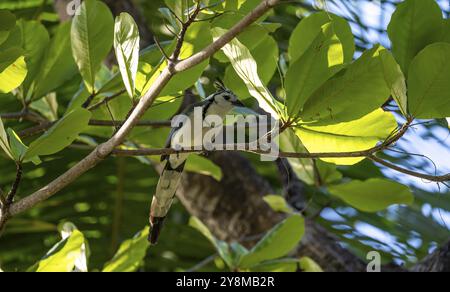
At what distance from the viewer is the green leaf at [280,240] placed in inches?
67.5

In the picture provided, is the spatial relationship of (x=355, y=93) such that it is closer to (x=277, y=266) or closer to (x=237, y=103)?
(x=237, y=103)

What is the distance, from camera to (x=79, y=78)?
1.87m

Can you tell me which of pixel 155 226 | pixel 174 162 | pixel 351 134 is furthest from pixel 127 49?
pixel 155 226

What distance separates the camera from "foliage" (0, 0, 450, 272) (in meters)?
1.14

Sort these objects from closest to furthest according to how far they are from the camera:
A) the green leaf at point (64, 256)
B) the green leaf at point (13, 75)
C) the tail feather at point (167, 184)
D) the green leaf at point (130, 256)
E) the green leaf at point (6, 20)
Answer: the green leaf at point (6, 20) → the green leaf at point (13, 75) → the green leaf at point (64, 256) → the tail feather at point (167, 184) → the green leaf at point (130, 256)

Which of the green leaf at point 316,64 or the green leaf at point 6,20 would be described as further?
the green leaf at point 6,20

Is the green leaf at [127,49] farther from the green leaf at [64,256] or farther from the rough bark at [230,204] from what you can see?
the rough bark at [230,204]

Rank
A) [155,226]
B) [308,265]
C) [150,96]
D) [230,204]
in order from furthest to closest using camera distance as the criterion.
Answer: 1. [230,204]
2. [308,265]
3. [155,226]
4. [150,96]

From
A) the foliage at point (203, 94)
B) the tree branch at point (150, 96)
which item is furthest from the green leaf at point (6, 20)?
the tree branch at point (150, 96)

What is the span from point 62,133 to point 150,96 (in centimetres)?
20

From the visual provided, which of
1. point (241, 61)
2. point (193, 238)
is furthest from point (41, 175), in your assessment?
point (241, 61)

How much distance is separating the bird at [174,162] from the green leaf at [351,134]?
37cm

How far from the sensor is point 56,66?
5.22 ft

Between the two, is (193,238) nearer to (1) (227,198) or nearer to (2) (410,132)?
(1) (227,198)
